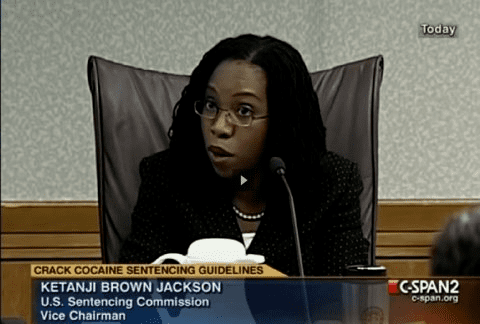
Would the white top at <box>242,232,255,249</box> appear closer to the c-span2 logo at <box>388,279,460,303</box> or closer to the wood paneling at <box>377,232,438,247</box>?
the c-span2 logo at <box>388,279,460,303</box>

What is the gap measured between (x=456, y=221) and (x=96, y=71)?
100 centimetres

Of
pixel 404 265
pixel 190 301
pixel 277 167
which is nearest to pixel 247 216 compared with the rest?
pixel 277 167

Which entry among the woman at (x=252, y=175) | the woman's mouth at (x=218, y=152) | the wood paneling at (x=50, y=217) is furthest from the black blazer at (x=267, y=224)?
the wood paneling at (x=50, y=217)

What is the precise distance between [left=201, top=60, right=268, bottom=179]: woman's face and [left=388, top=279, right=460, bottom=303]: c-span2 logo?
2.11ft

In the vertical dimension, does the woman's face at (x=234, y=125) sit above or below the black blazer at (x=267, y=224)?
above

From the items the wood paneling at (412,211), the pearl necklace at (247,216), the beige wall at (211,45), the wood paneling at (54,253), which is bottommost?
the wood paneling at (54,253)

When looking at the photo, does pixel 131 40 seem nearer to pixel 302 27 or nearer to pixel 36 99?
pixel 36 99

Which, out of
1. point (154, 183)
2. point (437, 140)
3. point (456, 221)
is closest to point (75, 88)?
point (154, 183)

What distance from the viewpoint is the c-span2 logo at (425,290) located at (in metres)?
0.55

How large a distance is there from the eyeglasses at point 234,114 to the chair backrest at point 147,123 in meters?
0.14

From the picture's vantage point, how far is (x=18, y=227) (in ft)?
6.77

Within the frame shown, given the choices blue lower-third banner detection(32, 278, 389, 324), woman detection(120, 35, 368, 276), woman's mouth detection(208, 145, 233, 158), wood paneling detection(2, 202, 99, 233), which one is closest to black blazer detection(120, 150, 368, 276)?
woman detection(120, 35, 368, 276)

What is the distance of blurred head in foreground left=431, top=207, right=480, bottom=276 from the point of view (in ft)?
1.43

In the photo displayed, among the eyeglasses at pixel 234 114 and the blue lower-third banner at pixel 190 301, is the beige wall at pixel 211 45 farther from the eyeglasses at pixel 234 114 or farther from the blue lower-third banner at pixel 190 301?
the blue lower-third banner at pixel 190 301
